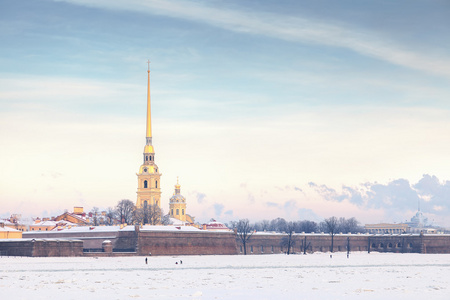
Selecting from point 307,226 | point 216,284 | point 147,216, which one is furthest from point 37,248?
point 307,226

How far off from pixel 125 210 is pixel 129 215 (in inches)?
45.8

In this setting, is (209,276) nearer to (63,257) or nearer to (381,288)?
(381,288)

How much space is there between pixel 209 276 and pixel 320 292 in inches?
426

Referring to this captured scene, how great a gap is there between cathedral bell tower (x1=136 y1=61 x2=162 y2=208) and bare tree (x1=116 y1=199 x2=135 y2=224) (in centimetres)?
1215

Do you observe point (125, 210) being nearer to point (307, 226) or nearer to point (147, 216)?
point (147, 216)

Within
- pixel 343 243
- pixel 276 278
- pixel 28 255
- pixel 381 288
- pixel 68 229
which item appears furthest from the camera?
pixel 343 243

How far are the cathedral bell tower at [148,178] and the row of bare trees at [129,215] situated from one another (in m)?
9.22

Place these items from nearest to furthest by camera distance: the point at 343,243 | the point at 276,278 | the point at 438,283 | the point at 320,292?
the point at 320,292
the point at 438,283
the point at 276,278
the point at 343,243

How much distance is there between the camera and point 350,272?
155ft

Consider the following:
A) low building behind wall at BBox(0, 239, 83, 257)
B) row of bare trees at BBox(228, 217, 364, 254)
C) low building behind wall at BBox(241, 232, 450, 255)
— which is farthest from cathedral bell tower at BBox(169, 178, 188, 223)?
low building behind wall at BBox(0, 239, 83, 257)

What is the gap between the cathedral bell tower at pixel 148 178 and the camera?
124 meters

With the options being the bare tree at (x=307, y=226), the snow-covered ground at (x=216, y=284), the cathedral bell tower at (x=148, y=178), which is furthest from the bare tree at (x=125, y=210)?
the snow-covered ground at (x=216, y=284)

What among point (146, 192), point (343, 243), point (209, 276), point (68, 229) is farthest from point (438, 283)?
point (146, 192)

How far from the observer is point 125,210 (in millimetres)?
109375
